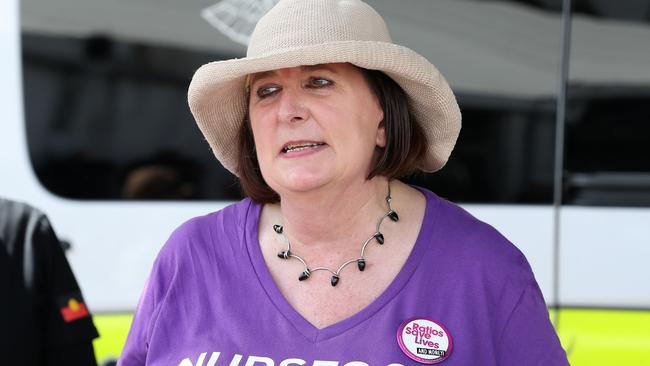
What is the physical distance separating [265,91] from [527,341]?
0.69m

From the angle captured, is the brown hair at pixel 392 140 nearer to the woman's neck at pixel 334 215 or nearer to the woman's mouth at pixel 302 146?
the woman's neck at pixel 334 215

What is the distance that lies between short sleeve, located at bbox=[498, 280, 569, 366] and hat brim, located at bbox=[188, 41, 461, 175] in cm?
41

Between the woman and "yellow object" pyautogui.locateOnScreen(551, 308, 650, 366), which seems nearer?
the woman

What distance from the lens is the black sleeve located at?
1.77 m

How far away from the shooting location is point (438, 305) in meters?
1.63

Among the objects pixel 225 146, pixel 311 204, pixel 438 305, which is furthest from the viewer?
pixel 225 146

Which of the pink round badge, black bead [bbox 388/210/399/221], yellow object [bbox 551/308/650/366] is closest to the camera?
the pink round badge

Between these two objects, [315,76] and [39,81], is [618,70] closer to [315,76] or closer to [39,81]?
[315,76]

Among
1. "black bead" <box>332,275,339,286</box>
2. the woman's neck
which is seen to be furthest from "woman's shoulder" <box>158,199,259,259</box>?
"black bead" <box>332,275,339,286</box>

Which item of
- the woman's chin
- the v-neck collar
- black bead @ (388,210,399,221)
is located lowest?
the v-neck collar

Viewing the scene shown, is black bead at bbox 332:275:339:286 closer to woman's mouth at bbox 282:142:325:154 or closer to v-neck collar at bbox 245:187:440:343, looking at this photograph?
v-neck collar at bbox 245:187:440:343

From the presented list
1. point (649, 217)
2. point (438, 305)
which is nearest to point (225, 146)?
point (438, 305)

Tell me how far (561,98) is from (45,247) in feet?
4.34

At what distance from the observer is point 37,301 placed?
1761mm
